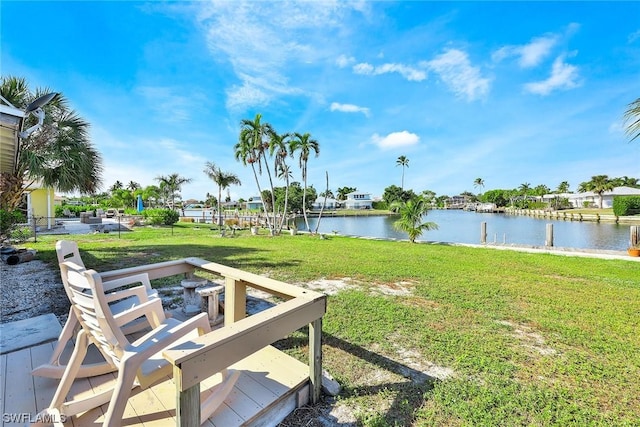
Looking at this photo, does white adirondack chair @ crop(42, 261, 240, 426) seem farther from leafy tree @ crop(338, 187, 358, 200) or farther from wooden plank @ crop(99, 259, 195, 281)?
leafy tree @ crop(338, 187, 358, 200)

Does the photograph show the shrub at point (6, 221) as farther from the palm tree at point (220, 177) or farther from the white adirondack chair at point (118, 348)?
the palm tree at point (220, 177)

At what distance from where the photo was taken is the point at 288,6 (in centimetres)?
648

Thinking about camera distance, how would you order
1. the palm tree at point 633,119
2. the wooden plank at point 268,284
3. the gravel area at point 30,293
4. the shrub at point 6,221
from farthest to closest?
the shrub at point 6,221, the palm tree at point 633,119, the gravel area at point 30,293, the wooden plank at point 268,284

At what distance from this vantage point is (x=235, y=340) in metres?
1.32

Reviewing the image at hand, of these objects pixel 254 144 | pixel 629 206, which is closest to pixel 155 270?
pixel 254 144

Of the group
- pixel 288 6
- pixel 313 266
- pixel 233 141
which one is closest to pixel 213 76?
pixel 233 141

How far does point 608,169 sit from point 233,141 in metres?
58.6

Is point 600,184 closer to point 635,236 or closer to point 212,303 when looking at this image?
point 635,236

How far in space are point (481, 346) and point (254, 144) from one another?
44.5 feet

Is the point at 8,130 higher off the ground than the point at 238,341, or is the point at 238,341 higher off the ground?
the point at 8,130

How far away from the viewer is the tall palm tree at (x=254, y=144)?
14008 millimetres

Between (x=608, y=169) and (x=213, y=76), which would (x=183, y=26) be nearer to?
(x=213, y=76)

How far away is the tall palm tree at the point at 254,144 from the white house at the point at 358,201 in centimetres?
5307

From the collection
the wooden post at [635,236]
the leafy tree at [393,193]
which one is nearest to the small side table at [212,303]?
the wooden post at [635,236]
